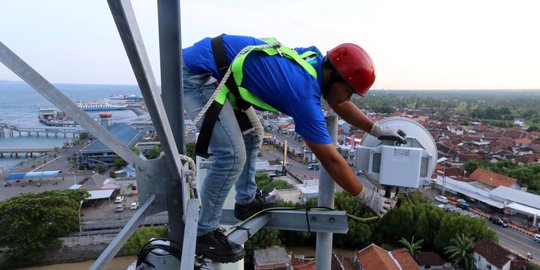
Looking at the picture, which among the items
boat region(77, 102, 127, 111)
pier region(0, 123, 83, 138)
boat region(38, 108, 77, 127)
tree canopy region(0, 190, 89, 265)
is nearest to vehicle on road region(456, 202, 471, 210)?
tree canopy region(0, 190, 89, 265)

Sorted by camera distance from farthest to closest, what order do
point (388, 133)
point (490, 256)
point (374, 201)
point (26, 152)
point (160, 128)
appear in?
point (26, 152), point (490, 256), point (388, 133), point (374, 201), point (160, 128)

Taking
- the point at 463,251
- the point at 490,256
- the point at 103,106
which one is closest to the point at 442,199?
the point at 463,251

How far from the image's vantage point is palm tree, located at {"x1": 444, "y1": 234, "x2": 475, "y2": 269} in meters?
9.73

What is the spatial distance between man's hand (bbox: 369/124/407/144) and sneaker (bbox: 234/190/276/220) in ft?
2.43

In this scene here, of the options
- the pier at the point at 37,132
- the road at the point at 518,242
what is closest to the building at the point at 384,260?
the road at the point at 518,242

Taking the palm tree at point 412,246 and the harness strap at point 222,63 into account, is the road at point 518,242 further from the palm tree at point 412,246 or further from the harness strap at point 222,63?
the harness strap at point 222,63

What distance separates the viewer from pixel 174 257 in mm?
1271

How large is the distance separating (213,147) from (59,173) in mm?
22587

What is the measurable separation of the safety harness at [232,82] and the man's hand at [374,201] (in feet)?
Answer: 1.95

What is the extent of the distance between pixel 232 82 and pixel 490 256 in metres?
10.6

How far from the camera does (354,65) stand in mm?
1521

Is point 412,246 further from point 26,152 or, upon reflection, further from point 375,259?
point 26,152

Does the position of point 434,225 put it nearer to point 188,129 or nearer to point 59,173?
point 188,129

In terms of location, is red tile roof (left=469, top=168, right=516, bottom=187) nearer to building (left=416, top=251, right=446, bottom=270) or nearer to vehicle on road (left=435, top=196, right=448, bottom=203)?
vehicle on road (left=435, top=196, right=448, bottom=203)
